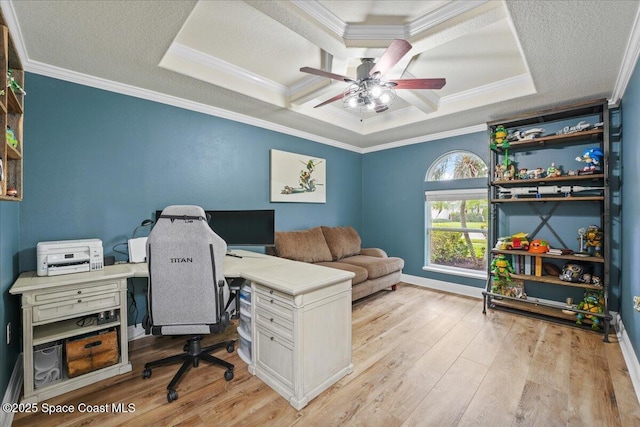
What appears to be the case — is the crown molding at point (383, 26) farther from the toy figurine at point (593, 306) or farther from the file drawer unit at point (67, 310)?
the toy figurine at point (593, 306)

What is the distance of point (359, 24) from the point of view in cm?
215

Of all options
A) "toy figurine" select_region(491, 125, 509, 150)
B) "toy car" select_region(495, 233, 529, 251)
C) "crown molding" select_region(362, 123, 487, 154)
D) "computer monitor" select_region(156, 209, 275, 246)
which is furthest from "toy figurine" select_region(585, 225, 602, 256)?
"computer monitor" select_region(156, 209, 275, 246)

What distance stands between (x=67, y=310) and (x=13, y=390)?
0.56m

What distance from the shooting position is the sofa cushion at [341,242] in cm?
427

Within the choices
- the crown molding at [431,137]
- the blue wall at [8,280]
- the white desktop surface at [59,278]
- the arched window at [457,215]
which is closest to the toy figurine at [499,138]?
the crown molding at [431,137]

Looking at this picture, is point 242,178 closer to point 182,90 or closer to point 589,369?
point 182,90

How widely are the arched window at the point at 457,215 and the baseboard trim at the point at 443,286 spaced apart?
0.63ft

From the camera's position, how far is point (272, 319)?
1.97 m

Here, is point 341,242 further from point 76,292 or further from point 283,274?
point 76,292

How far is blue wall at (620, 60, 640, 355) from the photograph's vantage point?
2139 millimetres

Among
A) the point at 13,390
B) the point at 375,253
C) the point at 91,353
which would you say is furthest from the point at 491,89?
the point at 13,390

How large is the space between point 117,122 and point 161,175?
24.2 inches

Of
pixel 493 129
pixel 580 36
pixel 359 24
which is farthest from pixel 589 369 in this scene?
pixel 359 24

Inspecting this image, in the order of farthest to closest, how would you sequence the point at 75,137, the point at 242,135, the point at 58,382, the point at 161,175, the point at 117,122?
the point at 242,135
the point at 161,175
the point at 117,122
the point at 75,137
the point at 58,382
